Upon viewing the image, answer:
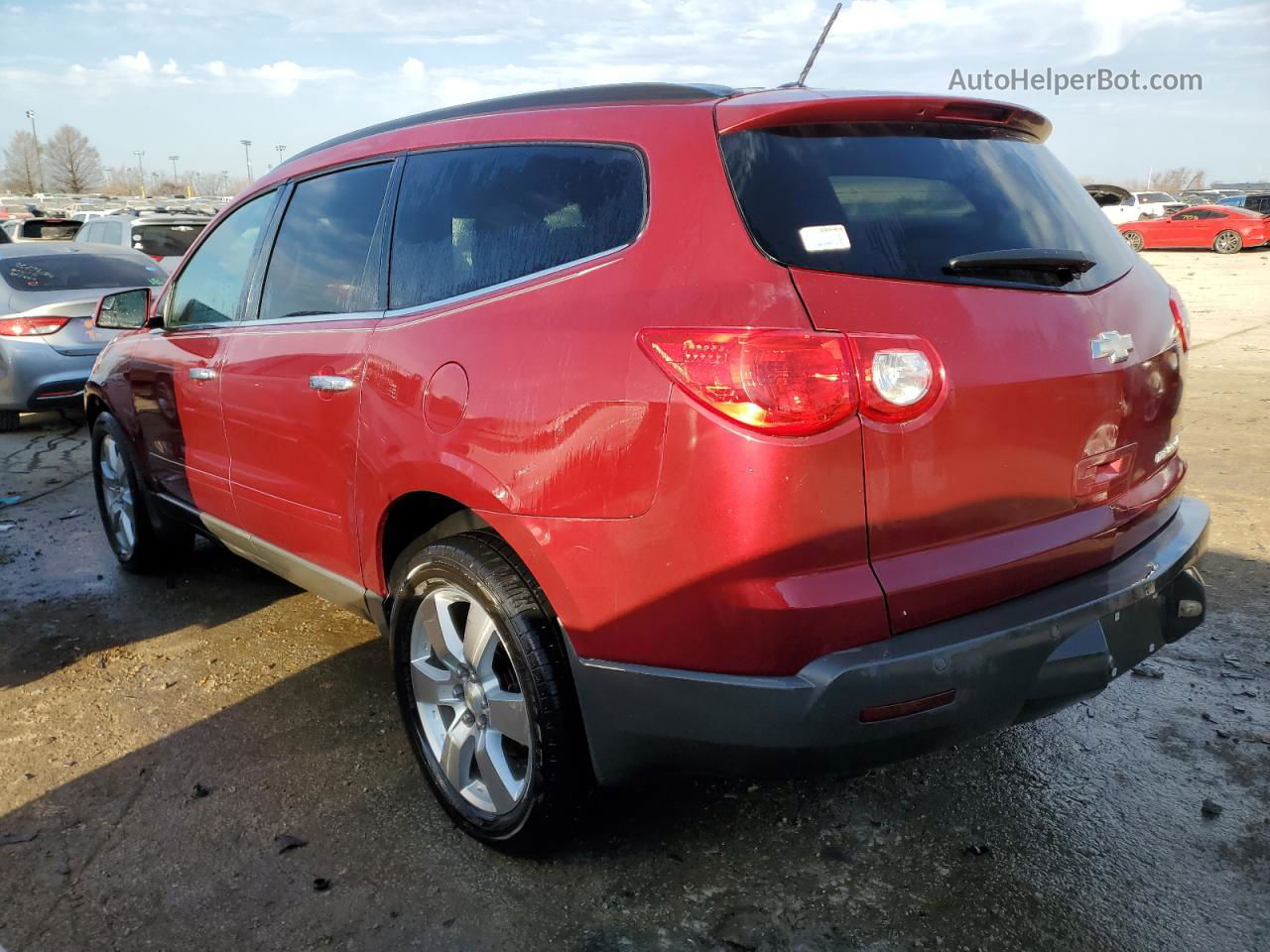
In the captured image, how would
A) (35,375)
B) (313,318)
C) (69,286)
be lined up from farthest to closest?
(69,286) < (35,375) < (313,318)

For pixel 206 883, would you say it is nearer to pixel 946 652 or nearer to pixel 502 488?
pixel 502 488

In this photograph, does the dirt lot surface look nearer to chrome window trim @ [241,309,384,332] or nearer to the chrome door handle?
the chrome door handle

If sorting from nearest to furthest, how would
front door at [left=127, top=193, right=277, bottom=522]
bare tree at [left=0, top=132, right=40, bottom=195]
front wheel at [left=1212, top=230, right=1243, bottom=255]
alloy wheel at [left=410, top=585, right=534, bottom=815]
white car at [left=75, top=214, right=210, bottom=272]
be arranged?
alloy wheel at [left=410, top=585, right=534, bottom=815] < front door at [left=127, top=193, right=277, bottom=522] < white car at [left=75, top=214, right=210, bottom=272] < front wheel at [left=1212, top=230, right=1243, bottom=255] < bare tree at [left=0, top=132, right=40, bottom=195]

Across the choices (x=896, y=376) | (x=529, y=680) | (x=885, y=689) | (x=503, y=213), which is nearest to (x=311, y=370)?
(x=503, y=213)

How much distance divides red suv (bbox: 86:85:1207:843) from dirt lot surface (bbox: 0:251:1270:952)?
10.9 inches

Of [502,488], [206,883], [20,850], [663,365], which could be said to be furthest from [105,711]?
[663,365]

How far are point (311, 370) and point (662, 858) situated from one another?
68.5 inches

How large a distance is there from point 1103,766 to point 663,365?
1.89 metres

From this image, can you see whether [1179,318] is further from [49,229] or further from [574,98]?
[49,229]

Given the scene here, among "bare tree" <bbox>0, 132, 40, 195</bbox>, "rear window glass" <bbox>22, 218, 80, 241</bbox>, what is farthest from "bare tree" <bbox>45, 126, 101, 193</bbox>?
"rear window glass" <bbox>22, 218, 80, 241</bbox>

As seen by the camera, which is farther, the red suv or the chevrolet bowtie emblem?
the chevrolet bowtie emblem

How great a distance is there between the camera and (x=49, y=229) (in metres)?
17.5

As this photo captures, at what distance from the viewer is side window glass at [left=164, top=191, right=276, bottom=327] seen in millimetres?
3805

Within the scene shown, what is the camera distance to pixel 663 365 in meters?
2.08
